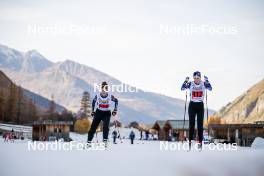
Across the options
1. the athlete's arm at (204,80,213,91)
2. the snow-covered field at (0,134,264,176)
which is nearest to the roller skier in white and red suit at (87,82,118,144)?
the athlete's arm at (204,80,213,91)

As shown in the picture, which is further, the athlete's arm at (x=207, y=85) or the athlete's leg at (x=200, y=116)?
the athlete's arm at (x=207, y=85)

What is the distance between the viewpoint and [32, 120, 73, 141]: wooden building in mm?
Result: 53438

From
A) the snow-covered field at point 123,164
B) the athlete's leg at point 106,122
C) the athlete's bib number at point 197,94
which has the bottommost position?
the snow-covered field at point 123,164

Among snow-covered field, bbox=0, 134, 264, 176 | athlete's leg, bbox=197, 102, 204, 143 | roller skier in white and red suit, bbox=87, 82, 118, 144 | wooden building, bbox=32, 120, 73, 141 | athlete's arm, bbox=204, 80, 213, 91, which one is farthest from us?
wooden building, bbox=32, 120, 73, 141

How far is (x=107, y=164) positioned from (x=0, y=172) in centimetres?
185

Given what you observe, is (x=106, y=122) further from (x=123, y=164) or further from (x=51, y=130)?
(x=51, y=130)

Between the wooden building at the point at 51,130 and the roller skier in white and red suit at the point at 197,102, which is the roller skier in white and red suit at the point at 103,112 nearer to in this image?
the roller skier in white and red suit at the point at 197,102

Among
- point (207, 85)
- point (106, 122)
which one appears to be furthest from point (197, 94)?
point (106, 122)

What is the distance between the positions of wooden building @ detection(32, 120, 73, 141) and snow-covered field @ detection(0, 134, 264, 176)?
4537 centimetres

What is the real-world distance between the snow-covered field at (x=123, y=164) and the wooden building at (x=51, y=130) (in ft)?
149

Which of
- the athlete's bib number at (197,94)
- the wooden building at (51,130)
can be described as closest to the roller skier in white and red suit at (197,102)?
the athlete's bib number at (197,94)

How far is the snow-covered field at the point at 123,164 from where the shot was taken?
21.5ft

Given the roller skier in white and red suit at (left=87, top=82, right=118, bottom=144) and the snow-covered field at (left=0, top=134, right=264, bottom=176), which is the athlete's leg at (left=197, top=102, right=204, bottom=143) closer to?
the roller skier in white and red suit at (left=87, top=82, right=118, bottom=144)

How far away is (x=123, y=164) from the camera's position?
269 inches
